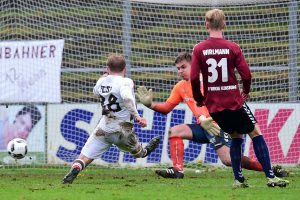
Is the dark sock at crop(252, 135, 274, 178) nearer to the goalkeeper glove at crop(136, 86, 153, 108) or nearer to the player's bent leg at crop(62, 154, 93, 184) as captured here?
the goalkeeper glove at crop(136, 86, 153, 108)

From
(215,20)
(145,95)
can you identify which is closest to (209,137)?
(145,95)

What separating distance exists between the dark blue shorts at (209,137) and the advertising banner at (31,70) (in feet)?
12.0

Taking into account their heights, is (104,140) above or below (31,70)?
below

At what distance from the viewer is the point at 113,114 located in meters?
11.0

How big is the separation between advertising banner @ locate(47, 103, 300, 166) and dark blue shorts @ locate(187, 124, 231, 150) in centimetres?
265

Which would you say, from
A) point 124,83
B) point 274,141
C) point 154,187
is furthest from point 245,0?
point 154,187

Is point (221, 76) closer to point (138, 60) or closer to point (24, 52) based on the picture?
point (24, 52)

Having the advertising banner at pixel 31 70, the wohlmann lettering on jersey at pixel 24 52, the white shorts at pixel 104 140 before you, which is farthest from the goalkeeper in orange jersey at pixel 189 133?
the wohlmann lettering on jersey at pixel 24 52

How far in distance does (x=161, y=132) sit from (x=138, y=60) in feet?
5.35

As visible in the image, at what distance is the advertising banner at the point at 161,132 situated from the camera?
14602 mm

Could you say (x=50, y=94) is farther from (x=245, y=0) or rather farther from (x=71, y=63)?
(x=245, y=0)

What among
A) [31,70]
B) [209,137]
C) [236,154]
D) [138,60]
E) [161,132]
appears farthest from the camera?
[138,60]

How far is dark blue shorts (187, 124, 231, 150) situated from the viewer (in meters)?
11.7

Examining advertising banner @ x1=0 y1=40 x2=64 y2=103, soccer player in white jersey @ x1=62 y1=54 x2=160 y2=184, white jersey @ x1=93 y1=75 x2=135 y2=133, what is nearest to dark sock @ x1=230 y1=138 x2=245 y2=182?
soccer player in white jersey @ x1=62 y1=54 x2=160 y2=184
